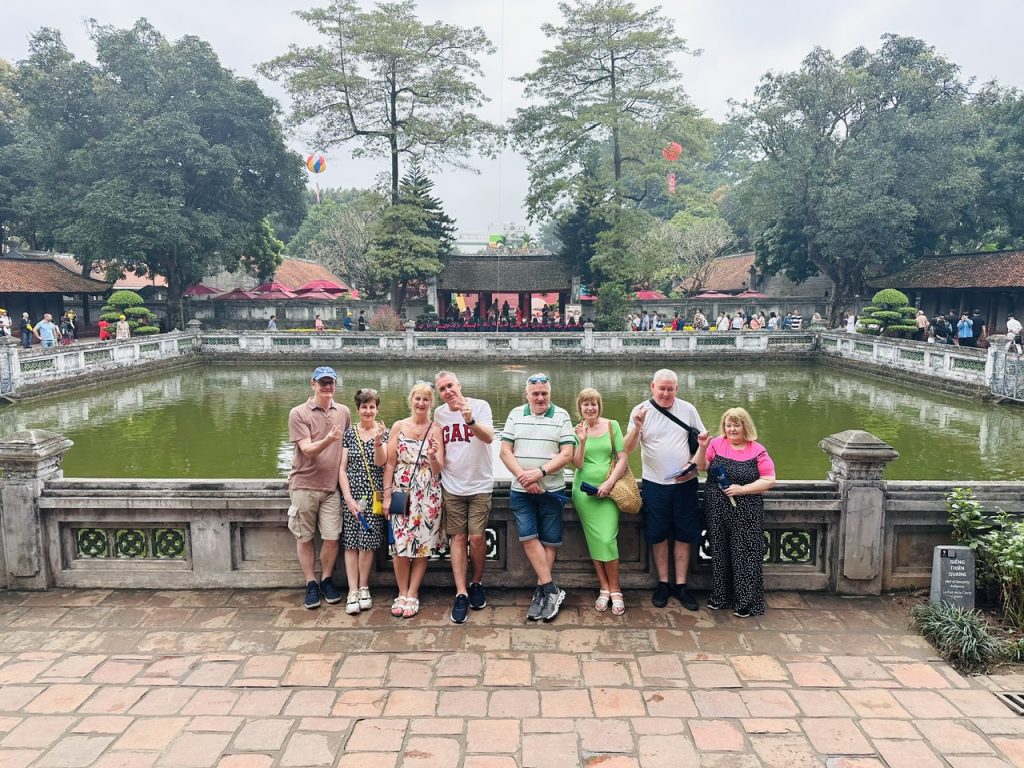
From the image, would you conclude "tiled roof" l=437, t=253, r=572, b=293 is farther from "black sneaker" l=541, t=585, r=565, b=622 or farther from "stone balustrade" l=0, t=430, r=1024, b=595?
"black sneaker" l=541, t=585, r=565, b=622

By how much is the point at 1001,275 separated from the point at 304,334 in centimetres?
2411

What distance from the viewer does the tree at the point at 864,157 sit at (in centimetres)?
2545

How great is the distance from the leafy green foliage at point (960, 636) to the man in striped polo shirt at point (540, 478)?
2.12m

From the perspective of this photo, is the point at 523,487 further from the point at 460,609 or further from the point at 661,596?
the point at 661,596

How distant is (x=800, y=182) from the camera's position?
2762cm

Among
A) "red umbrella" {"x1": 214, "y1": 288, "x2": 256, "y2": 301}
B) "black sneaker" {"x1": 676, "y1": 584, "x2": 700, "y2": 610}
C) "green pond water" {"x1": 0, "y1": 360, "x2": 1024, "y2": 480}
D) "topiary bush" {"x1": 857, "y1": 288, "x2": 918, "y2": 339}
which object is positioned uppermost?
Result: "red umbrella" {"x1": 214, "y1": 288, "x2": 256, "y2": 301}

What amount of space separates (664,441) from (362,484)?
6.17 feet

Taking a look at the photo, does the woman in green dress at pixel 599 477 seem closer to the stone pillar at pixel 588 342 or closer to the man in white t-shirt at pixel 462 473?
the man in white t-shirt at pixel 462 473

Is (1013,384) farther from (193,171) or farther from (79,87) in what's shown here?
(79,87)

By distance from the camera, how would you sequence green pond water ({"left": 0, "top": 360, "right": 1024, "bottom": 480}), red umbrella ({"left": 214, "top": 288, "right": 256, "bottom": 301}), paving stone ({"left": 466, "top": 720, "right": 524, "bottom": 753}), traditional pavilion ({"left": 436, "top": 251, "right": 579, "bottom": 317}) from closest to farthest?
paving stone ({"left": 466, "top": 720, "right": 524, "bottom": 753})
green pond water ({"left": 0, "top": 360, "right": 1024, "bottom": 480})
red umbrella ({"left": 214, "top": 288, "right": 256, "bottom": 301})
traditional pavilion ({"left": 436, "top": 251, "right": 579, "bottom": 317})

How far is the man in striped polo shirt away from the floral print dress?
1.62ft

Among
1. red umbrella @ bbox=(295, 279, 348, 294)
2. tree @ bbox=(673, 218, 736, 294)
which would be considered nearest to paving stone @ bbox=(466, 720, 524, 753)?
red umbrella @ bbox=(295, 279, 348, 294)

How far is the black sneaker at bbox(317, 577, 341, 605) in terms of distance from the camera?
4.45 meters

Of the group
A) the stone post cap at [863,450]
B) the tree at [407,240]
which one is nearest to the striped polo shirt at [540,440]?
the stone post cap at [863,450]
